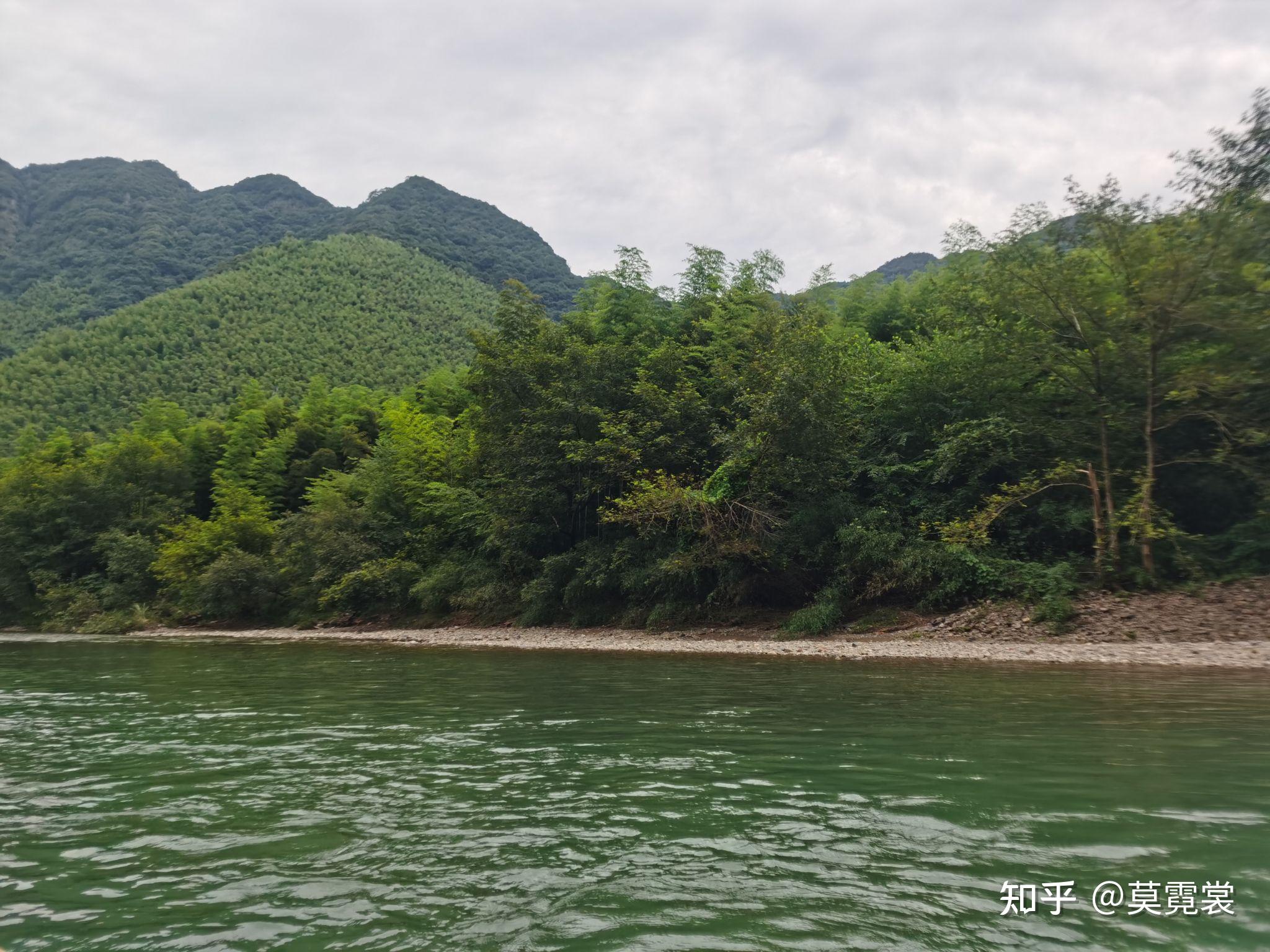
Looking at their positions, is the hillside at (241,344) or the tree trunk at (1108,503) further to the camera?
the hillside at (241,344)

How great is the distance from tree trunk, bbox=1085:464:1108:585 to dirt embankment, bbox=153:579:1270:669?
92 cm

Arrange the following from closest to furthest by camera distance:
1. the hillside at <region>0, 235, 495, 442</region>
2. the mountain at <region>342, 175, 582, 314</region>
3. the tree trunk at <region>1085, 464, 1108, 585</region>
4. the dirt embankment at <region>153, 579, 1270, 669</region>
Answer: the dirt embankment at <region>153, 579, 1270, 669</region> < the tree trunk at <region>1085, 464, 1108, 585</region> < the hillside at <region>0, 235, 495, 442</region> < the mountain at <region>342, 175, 582, 314</region>

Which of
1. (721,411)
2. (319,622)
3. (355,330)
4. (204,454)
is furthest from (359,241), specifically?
(721,411)

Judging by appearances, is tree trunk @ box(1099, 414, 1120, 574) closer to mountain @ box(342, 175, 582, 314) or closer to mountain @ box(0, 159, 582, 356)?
mountain @ box(342, 175, 582, 314)

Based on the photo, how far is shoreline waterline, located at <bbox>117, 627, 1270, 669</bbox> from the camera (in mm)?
14953

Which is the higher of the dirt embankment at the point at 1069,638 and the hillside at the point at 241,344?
the hillside at the point at 241,344

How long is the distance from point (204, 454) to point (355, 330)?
33.3 m

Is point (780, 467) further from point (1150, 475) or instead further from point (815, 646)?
point (1150, 475)

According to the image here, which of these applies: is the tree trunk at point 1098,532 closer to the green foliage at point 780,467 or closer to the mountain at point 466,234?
the green foliage at point 780,467

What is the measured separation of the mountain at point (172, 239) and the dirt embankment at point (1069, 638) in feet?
338

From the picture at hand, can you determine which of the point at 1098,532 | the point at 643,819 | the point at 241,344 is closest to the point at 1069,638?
the point at 1098,532

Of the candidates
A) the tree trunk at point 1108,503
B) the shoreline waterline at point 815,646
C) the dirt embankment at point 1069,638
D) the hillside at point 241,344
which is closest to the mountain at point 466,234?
the hillside at point 241,344

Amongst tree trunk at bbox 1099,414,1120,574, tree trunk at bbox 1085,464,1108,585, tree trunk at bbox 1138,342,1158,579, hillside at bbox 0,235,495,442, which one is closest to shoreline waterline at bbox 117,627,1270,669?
tree trunk at bbox 1138,342,1158,579

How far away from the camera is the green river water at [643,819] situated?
4250 millimetres
